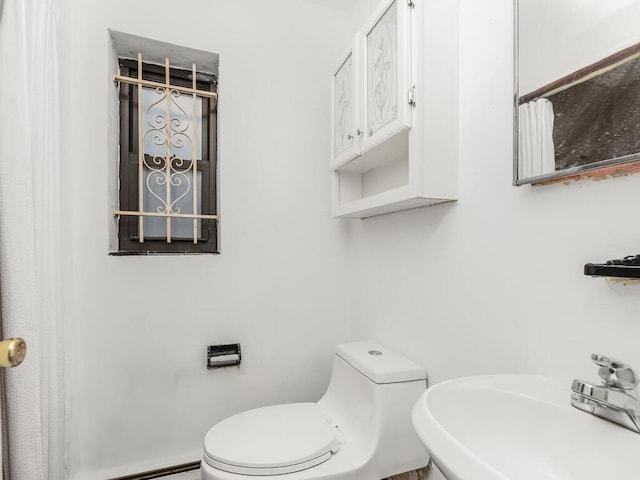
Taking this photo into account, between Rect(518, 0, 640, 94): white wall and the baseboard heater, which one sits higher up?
Rect(518, 0, 640, 94): white wall

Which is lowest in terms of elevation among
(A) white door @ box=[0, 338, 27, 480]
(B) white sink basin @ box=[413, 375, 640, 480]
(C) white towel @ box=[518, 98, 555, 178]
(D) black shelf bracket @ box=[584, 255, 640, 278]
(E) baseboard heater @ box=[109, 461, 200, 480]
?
(E) baseboard heater @ box=[109, 461, 200, 480]

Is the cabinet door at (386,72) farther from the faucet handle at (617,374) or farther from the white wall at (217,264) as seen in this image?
the faucet handle at (617,374)

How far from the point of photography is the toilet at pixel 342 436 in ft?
3.35

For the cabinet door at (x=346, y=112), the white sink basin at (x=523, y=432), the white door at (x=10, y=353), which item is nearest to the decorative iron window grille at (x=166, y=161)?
the cabinet door at (x=346, y=112)

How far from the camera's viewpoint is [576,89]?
73 centimetres

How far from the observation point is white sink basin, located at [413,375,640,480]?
555 mm

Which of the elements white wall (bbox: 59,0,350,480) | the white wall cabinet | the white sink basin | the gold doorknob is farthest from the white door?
the white wall cabinet

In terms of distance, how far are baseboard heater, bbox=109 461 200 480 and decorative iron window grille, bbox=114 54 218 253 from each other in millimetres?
959

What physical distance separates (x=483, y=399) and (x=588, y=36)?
0.81 metres

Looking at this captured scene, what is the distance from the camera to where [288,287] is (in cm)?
167

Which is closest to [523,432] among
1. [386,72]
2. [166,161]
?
[386,72]

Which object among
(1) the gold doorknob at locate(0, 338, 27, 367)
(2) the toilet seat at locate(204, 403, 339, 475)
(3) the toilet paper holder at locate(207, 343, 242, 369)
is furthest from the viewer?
(3) the toilet paper holder at locate(207, 343, 242, 369)

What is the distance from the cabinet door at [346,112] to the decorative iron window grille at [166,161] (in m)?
0.61

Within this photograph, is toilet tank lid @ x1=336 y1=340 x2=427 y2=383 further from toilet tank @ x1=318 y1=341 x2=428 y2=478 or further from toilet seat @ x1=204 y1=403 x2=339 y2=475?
toilet seat @ x1=204 y1=403 x2=339 y2=475
